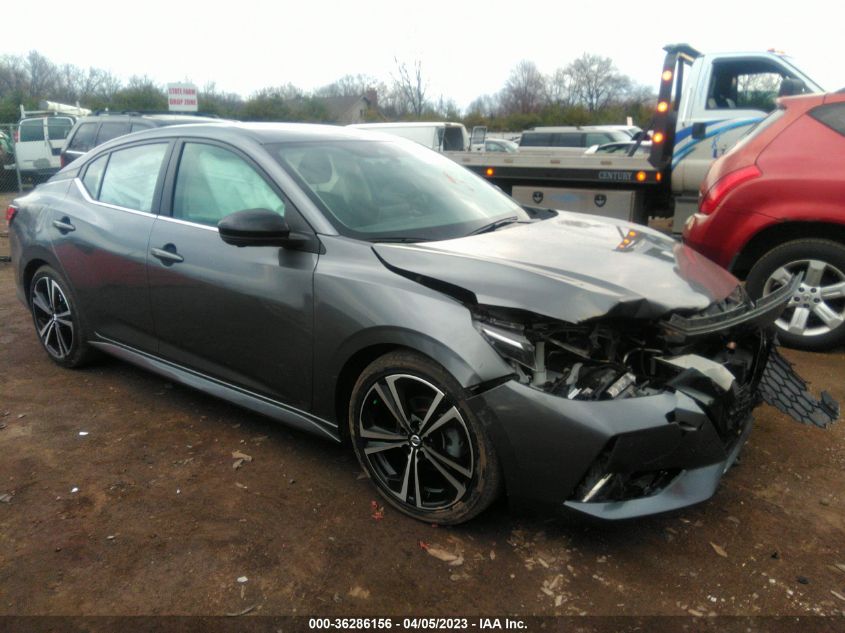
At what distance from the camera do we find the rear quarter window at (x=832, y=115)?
479 cm

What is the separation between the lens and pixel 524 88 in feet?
202

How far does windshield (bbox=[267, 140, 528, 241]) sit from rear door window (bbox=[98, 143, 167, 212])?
3.09 feet

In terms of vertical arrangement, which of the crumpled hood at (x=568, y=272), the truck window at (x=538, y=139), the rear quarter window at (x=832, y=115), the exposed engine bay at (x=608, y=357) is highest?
the truck window at (x=538, y=139)

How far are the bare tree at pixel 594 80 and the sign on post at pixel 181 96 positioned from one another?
154 ft

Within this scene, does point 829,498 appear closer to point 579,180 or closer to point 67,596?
point 67,596

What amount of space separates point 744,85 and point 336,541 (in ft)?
24.7

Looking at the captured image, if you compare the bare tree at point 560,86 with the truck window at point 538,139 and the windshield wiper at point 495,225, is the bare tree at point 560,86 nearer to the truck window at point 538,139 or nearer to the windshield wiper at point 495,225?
the truck window at point 538,139

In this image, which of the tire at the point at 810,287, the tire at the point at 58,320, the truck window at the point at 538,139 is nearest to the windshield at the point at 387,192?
the tire at the point at 58,320

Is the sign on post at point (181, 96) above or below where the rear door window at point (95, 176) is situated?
above

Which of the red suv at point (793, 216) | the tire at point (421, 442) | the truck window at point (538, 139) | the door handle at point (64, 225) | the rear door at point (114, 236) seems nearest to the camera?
the tire at point (421, 442)

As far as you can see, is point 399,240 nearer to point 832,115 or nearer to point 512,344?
point 512,344

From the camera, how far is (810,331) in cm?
487

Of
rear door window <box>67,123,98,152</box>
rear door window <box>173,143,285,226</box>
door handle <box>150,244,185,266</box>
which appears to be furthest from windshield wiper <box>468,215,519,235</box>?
rear door window <box>67,123,98,152</box>

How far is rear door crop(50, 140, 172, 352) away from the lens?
3861 millimetres
